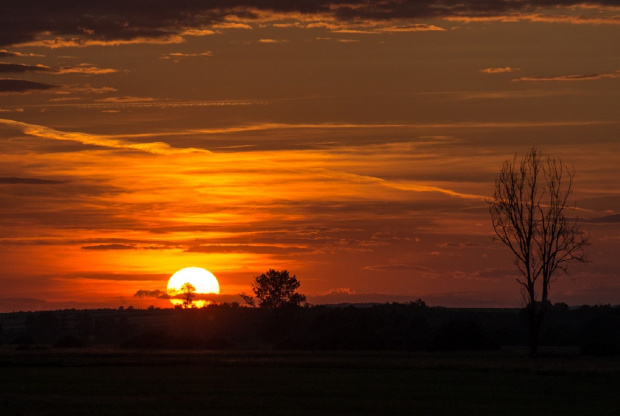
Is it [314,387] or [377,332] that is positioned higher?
[377,332]

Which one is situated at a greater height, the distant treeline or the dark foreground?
the distant treeline

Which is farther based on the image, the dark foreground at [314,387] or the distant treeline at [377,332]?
the distant treeline at [377,332]

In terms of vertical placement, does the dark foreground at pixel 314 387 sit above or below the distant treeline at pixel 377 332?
below

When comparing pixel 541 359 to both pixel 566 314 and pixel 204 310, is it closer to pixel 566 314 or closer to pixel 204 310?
pixel 566 314

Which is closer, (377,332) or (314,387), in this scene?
(314,387)

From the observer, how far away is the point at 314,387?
48031 mm

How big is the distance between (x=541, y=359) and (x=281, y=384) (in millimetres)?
28898

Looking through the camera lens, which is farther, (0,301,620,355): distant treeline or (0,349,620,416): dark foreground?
(0,301,620,355): distant treeline

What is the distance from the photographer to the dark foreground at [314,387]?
37.7 metres

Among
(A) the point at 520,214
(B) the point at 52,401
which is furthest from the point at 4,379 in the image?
(A) the point at 520,214

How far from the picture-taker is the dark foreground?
37688 mm

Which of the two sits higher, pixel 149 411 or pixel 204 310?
pixel 204 310

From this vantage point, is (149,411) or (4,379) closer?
(149,411)

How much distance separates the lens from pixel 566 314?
139000 millimetres
